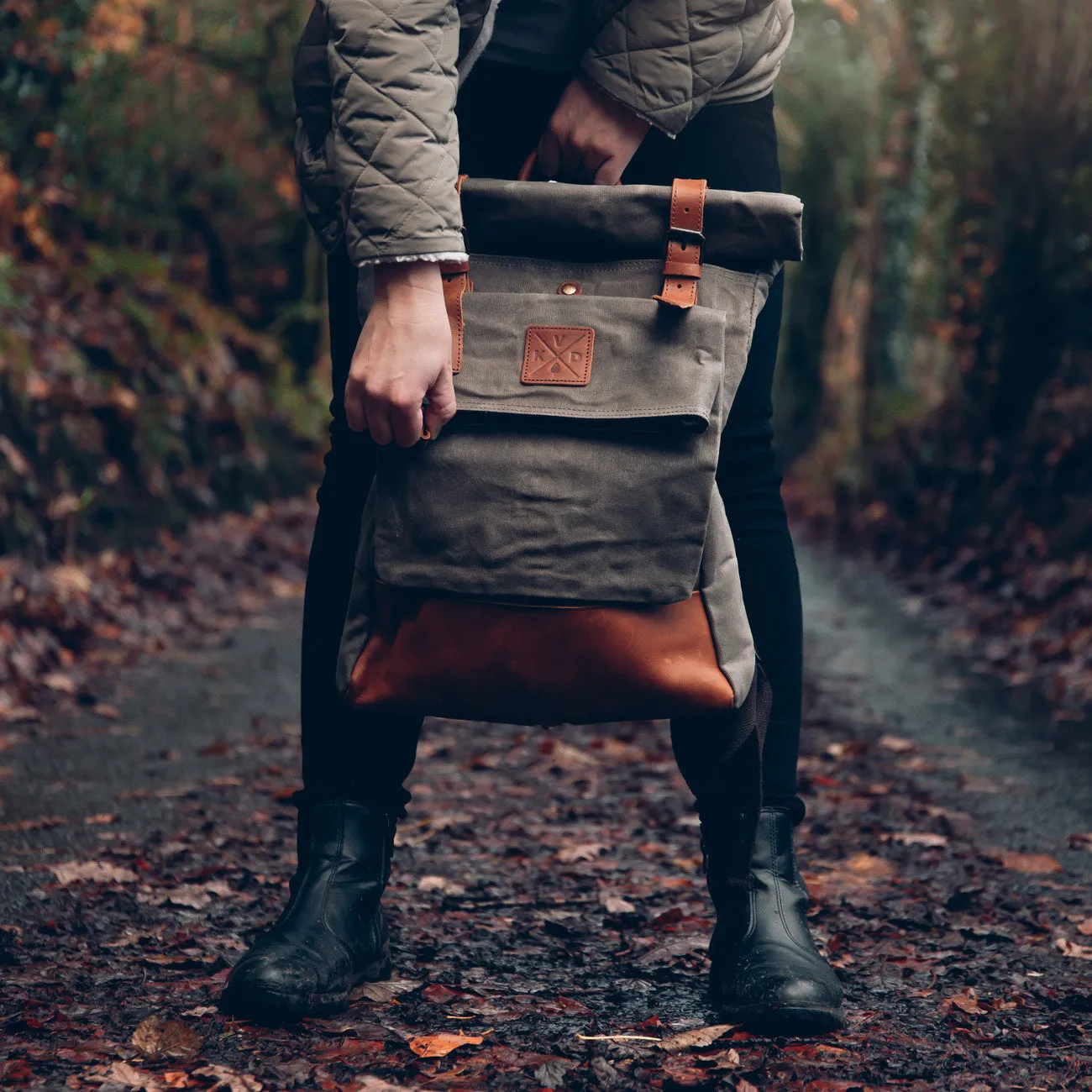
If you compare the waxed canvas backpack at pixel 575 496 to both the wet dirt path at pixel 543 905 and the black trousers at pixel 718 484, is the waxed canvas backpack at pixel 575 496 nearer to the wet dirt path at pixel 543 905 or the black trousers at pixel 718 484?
the black trousers at pixel 718 484

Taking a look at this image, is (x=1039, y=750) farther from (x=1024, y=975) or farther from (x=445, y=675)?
(x=445, y=675)

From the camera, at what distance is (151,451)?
7.46 m

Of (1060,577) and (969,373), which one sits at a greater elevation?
(969,373)

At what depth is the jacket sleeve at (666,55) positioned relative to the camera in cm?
197

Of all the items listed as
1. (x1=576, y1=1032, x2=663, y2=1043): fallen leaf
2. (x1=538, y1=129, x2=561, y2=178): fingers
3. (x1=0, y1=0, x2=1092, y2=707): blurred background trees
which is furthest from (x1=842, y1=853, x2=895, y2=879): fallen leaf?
(x1=0, y1=0, x2=1092, y2=707): blurred background trees

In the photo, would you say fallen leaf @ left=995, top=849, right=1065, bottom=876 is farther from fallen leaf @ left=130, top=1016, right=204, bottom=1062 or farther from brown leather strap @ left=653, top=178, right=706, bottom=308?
fallen leaf @ left=130, top=1016, right=204, bottom=1062

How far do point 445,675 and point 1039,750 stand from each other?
2923mm

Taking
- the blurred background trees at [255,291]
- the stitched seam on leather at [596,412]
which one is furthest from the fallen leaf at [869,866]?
the blurred background trees at [255,291]

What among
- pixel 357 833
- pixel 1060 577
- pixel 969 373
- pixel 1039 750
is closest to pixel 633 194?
pixel 357 833

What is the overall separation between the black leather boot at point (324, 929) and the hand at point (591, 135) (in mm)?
1028

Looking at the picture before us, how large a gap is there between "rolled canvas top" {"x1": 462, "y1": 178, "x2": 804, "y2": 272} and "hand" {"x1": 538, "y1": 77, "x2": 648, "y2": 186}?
10 centimetres

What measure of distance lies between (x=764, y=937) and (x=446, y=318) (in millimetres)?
1038

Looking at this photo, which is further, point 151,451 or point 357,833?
point 151,451

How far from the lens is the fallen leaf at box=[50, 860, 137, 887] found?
105 inches
